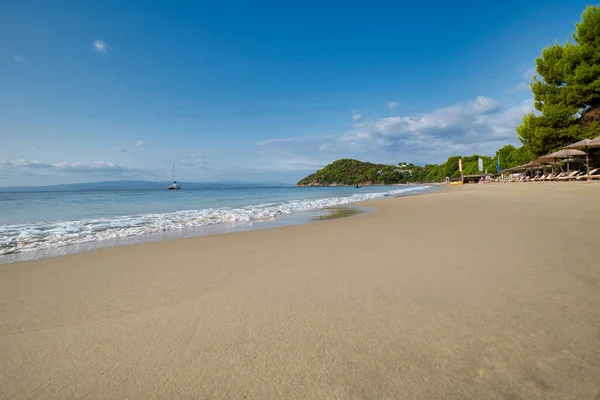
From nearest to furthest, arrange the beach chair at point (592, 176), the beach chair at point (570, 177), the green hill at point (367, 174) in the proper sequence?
the beach chair at point (592, 176) → the beach chair at point (570, 177) → the green hill at point (367, 174)

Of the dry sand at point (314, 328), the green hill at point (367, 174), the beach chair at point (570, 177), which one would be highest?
the green hill at point (367, 174)

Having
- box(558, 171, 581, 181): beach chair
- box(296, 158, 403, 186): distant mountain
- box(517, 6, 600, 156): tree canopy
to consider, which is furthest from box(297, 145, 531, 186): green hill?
box(558, 171, 581, 181): beach chair

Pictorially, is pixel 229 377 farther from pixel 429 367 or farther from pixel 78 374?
pixel 429 367

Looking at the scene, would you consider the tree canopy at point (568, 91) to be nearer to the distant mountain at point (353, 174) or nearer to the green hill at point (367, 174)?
the green hill at point (367, 174)

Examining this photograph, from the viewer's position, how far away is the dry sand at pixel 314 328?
127cm

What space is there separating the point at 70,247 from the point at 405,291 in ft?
18.6

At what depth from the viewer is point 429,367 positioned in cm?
134

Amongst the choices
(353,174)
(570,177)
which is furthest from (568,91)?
(353,174)

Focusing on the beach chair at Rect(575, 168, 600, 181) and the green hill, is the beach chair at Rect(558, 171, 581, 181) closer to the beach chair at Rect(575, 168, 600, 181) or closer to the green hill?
the beach chair at Rect(575, 168, 600, 181)

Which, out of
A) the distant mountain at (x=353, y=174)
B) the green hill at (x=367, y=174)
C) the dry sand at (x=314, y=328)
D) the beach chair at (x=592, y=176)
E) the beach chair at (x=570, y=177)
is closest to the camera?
the dry sand at (x=314, y=328)

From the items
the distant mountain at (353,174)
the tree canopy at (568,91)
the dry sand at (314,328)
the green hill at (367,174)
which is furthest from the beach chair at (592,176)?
the distant mountain at (353,174)

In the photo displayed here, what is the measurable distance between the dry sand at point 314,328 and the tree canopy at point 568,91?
31.3 m

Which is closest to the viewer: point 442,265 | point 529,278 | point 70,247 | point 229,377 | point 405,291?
point 229,377

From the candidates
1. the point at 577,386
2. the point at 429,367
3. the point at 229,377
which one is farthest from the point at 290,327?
the point at 577,386
